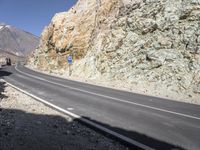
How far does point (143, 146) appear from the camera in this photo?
7605mm

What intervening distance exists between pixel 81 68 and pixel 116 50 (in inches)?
290

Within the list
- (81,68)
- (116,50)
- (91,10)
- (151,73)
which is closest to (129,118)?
(151,73)

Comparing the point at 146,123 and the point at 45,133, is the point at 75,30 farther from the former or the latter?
the point at 45,133

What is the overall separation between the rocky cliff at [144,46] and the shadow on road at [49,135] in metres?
13.3

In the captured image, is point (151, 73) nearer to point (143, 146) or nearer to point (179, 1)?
point (179, 1)

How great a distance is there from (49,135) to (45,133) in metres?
0.24

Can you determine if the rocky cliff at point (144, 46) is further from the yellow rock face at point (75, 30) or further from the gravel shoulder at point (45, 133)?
the gravel shoulder at point (45, 133)

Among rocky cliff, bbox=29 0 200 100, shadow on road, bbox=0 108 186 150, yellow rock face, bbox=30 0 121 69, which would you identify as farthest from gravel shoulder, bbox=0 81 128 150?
yellow rock face, bbox=30 0 121 69

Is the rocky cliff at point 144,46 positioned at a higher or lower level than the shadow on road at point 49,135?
higher

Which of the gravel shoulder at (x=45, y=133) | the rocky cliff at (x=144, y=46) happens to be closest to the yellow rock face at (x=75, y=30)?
the rocky cliff at (x=144, y=46)

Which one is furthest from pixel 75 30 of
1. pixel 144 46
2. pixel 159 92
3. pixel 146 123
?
pixel 146 123

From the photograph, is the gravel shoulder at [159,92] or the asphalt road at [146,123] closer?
the asphalt road at [146,123]

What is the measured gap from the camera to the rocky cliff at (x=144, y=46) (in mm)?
24750

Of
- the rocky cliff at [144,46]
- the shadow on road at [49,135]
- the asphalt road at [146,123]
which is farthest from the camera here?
the rocky cliff at [144,46]
